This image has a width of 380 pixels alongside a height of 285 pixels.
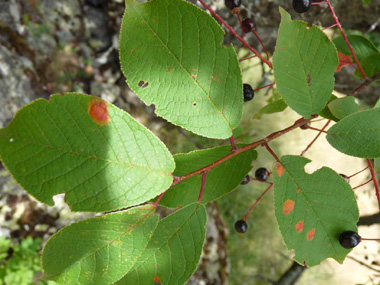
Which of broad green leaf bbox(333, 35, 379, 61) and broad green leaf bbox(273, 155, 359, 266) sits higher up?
broad green leaf bbox(333, 35, 379, 61)

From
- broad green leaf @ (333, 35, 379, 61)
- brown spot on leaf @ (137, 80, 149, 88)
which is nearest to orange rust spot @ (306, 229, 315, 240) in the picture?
brown spot on leaf @ (137, 80, 149, 88)

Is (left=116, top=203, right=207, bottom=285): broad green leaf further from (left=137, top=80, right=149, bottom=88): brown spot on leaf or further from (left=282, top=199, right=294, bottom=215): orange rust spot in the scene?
(left=137, top=80, right=149, bottom=88): brown spot on leaf

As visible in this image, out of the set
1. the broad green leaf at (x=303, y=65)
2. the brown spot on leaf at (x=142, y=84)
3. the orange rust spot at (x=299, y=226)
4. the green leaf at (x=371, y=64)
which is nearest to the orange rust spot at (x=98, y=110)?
the brown spot on leaf at (x=142, y=84)

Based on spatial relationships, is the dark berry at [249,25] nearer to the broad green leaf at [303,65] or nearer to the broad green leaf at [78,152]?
the broad green leaf at [303,65]

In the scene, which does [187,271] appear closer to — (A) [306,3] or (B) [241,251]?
(A) [306,3]

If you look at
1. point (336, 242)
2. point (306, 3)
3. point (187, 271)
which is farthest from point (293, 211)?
point (306, 3)

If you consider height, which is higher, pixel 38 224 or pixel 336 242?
pixel 336 242
